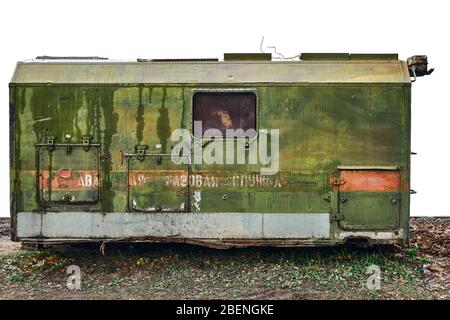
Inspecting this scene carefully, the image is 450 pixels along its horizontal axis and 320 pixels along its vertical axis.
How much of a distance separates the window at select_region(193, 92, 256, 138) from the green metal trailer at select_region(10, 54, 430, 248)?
17mm

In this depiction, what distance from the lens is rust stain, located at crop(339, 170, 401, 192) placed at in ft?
25.4

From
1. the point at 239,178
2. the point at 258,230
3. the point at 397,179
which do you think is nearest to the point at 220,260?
the point at 258,230

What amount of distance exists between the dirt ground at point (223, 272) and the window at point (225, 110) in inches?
86.2

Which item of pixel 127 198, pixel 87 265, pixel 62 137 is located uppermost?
pixel 62 137

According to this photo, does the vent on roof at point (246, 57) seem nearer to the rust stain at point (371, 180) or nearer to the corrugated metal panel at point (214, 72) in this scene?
the corrugated metal panel at point (214, 72)

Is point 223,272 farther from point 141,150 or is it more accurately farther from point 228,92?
point 228,92

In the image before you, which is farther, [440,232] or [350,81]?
[440,232]

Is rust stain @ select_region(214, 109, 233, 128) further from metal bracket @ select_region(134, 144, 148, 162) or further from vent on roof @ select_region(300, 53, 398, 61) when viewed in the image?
vent on roof @ select_region(300, 53, 398, 61)

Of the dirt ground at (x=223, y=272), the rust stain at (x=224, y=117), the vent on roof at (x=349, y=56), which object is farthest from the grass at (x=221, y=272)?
the vent on roof at (x=349, y=56)

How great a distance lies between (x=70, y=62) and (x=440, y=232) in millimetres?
8394

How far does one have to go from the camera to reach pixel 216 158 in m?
7.79

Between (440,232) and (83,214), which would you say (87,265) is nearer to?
(83,214)

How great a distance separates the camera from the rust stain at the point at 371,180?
7.74m

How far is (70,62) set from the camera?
820 cm
